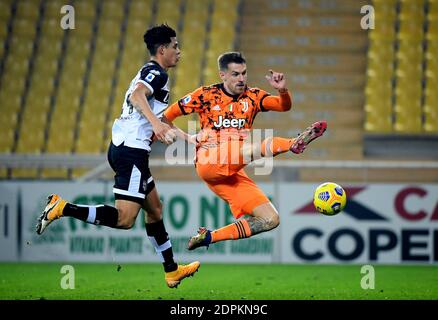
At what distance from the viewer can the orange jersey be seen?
7852 mm

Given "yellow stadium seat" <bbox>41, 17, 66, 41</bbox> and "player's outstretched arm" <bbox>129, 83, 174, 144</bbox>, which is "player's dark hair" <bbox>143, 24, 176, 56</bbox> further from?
"yellow stadium seat" <bbox>41, 17, 66, 41</bbox>

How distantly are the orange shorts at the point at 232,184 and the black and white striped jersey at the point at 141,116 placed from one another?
0.61 metres

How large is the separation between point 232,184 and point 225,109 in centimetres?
71

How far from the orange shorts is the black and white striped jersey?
612 millimetres

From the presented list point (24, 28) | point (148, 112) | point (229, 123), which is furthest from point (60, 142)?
point (148, 112)

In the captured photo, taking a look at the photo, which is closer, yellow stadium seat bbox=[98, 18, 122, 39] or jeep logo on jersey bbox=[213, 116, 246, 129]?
jeep logo on jersey bbox=[213, 116, 246, 129]

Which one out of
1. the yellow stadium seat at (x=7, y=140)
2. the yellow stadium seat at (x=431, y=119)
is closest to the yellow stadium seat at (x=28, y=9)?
the yellow stadium seat at (x=7, y=140)

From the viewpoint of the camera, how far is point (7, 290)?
804cm

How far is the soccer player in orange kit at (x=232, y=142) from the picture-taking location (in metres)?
7.68

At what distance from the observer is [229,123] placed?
785cm

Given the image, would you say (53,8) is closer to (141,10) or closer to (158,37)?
(141,10)

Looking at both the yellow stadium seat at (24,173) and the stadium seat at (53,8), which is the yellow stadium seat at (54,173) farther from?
A: the stadium seat at (53,8)

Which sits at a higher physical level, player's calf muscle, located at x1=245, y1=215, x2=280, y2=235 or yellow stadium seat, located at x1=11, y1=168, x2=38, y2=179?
yellow stadium seat, located at x1=11, y1=168, x2=38, y2=179

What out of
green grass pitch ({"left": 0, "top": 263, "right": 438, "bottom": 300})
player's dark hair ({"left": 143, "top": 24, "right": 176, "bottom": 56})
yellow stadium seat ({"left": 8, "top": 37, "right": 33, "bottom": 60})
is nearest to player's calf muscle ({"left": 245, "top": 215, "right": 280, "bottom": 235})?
green grass pitch ({"left": 0, "top": 263, "right": 438, "bottom": 300})
